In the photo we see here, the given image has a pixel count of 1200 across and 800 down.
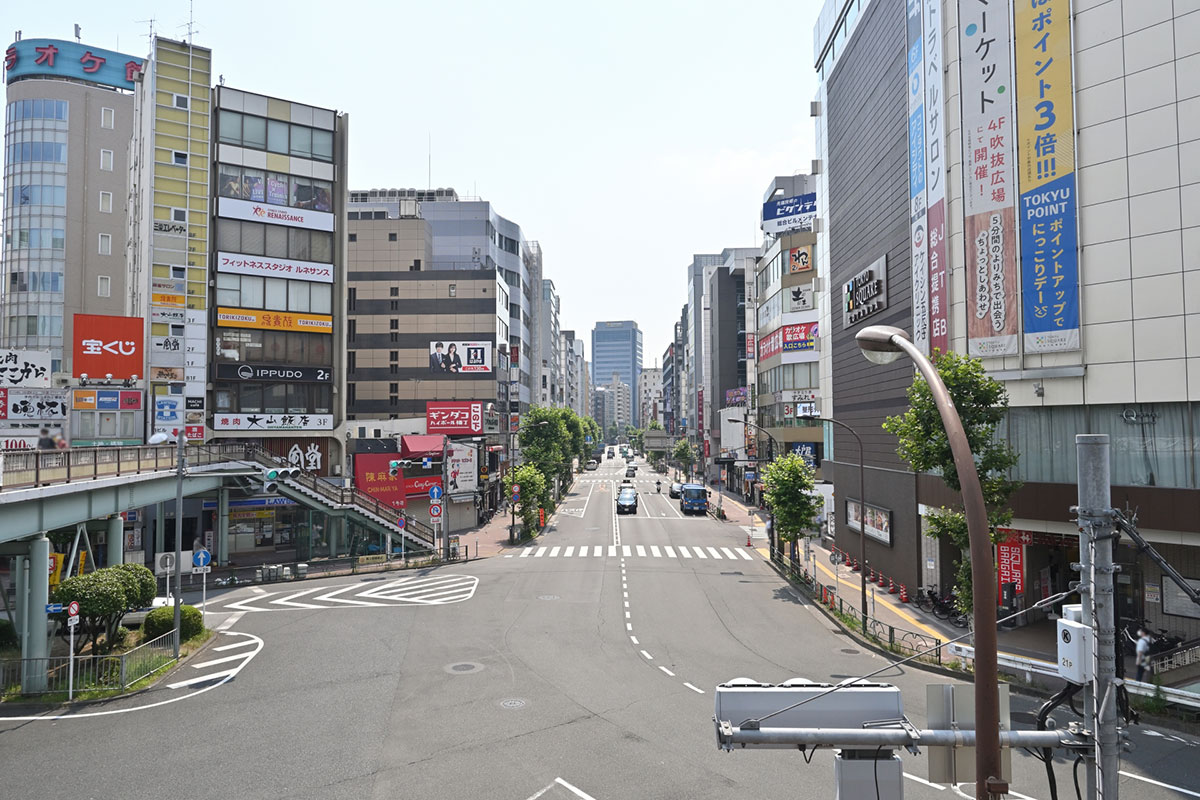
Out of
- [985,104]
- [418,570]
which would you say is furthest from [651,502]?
[985,104]

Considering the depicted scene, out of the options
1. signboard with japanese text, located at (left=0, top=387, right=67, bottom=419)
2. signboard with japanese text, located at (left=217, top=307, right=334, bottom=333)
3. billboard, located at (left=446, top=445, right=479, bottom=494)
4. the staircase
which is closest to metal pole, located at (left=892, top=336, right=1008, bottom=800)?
signboard with japanese text, located at (left=0, top=387, right=67, bottom=419)

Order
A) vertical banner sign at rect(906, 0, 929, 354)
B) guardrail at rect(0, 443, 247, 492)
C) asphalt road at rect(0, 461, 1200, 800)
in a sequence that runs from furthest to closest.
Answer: vertical banner sign at rect(906, 0, 929, 354) → guardrail at rect(0, 443, 247, 492) → asphalt road at rect(0, 461, 1200, 800)

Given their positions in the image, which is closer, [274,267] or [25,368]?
[25,368]

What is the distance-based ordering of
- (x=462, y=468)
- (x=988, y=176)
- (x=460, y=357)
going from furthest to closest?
(x=460, y=357) → (x=462, y=468) → (x=988, y=176)

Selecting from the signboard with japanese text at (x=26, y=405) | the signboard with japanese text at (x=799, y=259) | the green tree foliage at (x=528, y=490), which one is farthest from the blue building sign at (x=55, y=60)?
the signboard with japanese text at (x=799, y=259)

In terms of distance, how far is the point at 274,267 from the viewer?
48.8 m

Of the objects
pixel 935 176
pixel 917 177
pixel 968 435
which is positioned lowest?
pixel 968 435

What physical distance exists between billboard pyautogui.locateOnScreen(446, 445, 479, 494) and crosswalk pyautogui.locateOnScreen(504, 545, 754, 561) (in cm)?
1054

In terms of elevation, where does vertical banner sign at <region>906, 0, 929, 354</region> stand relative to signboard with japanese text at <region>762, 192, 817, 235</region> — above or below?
below

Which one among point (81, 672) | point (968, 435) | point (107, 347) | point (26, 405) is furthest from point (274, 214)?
point (968, 435)

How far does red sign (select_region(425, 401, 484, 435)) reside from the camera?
188 feet

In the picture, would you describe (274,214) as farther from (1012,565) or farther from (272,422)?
(1012,565)

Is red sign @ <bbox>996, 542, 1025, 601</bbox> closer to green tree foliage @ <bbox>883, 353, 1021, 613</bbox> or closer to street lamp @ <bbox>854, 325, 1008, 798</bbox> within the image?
green tree foliage @ <bbox>883, 353, 1021, 613</bbox>

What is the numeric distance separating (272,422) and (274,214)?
48.0ft
